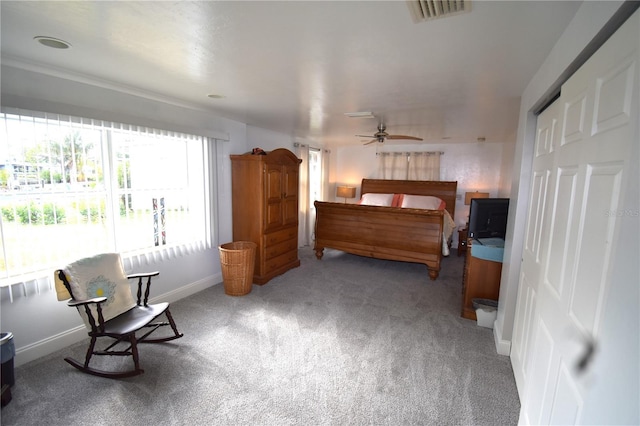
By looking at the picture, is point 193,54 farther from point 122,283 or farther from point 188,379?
point 188,379

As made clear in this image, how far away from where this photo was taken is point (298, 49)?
1.62 m

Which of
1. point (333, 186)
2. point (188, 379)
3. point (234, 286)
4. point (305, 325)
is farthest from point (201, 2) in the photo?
point (333, 186)

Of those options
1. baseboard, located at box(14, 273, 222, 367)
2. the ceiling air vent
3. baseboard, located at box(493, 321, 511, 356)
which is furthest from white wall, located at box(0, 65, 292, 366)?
baseboard, located at box(493, 321, 511, 356)

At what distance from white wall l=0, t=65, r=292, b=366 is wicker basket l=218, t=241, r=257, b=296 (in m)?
0.43

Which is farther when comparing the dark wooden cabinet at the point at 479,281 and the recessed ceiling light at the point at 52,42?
the dark wooden cabinet at the point at 479,281

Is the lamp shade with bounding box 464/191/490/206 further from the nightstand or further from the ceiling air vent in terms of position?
the ceiling air vent

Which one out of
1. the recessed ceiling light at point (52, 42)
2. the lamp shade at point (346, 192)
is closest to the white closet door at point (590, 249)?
the recessed ceiling light at point (52, 42)

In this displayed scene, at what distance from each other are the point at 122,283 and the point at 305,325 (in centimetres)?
159

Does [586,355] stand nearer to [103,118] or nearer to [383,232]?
[103,118]

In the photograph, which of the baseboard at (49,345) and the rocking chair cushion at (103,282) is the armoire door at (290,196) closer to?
the rocking chair cushion at (103,282)

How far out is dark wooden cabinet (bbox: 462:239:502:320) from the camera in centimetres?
280

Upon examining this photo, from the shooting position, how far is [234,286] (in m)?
3.30

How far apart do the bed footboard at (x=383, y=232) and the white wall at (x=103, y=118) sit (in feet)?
5.84

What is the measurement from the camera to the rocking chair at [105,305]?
1941 millimetres
